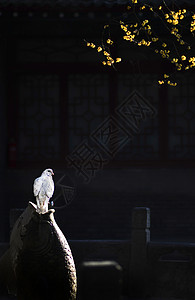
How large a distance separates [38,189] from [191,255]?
4.19 metres

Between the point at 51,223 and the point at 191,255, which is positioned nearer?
the point at 51,223

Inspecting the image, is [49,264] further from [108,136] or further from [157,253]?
[108,136]

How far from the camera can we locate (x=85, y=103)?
1417cm

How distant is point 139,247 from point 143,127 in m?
4.31

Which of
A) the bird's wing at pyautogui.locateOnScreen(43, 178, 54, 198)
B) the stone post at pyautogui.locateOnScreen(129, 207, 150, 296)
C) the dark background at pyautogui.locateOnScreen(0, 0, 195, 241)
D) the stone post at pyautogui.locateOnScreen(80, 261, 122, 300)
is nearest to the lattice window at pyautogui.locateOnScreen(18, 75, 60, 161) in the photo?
the dark background at pyautogui.locateOnScreen(0, 0, 195, 241)

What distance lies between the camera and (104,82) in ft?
46.5

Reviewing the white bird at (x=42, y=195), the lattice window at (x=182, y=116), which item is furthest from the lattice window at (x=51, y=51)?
the white bird at (x=42, y=195)

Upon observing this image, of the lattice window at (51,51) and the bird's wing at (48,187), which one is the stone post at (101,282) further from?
the lattice window at (51,51)

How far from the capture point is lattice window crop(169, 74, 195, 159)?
14.0 m

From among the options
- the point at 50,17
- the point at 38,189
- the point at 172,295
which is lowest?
the point at 172,295

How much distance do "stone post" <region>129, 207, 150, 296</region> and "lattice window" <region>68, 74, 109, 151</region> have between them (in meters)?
4.17

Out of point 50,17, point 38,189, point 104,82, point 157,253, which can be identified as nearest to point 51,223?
point 38,189

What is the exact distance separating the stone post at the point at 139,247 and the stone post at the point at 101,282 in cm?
175

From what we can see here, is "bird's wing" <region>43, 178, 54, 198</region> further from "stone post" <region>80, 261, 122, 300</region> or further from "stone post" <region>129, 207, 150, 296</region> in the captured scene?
"stone post" <region>129, 207, 150, 296</region>
